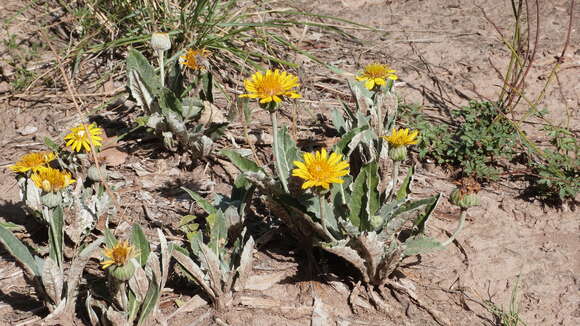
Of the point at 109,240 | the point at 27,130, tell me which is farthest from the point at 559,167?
the point at 27,130

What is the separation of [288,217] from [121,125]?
1.45 meters

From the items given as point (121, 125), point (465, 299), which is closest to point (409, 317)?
point (465, 299)

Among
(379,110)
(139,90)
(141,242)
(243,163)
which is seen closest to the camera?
(141,242)

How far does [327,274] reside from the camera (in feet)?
8.22

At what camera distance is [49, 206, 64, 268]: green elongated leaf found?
7.10 ft

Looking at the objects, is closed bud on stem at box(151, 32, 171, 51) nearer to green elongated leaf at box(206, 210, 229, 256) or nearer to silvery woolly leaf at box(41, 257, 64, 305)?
green elongated leaf at box(206, 210, 229, 256)

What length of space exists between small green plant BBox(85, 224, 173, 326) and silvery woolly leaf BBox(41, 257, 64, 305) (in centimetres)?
11

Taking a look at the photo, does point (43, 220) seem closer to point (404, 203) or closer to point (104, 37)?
point (404, 203)

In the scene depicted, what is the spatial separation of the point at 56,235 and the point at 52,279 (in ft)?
0.64

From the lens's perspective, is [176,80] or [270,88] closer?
[270,88]

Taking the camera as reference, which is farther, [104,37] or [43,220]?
[104,37]

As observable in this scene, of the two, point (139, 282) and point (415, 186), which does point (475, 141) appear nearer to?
point (415, 186)

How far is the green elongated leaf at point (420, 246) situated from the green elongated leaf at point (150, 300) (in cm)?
98

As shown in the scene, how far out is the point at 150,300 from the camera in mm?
2072
